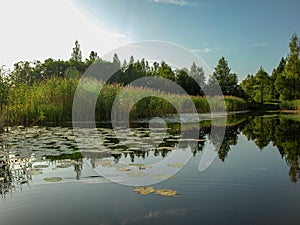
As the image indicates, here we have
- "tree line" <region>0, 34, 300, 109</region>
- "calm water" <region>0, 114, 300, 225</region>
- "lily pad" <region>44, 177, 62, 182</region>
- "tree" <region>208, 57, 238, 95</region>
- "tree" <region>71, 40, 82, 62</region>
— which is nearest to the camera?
"calm water" <region>0, 114, 300, 225</region>

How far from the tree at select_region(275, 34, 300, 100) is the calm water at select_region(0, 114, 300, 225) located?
26538 mm

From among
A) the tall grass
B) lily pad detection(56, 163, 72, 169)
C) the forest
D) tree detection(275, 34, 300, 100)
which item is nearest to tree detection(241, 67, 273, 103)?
the forest

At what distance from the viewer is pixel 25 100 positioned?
10.7 meters

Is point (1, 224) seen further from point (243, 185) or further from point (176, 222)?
point (243, 185)

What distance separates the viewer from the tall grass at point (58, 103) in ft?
33.4

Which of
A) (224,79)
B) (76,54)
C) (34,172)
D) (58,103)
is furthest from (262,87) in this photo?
(34,172)

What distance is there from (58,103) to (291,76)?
25.9 m

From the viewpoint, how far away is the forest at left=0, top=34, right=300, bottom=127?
1012cm

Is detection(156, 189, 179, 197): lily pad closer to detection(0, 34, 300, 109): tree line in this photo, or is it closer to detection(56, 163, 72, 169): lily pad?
detection(56, 163, 72, 169): lily pad

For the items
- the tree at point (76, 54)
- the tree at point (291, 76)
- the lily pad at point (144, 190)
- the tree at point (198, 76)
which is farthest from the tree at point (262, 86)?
the lily pad at point (144, 190)

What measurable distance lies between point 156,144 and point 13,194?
12.2 ft

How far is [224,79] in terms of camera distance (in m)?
39.2

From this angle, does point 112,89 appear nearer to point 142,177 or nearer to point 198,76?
point 142,177

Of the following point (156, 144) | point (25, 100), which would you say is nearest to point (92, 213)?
point (156, 144)
